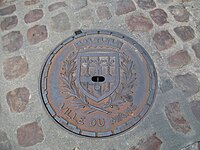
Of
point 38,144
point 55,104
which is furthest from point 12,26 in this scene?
point 38,144

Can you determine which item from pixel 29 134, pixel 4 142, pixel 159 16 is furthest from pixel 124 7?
pixel 4 142

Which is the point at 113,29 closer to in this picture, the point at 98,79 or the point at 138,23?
the point at 138,23

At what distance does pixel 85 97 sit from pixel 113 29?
0.80 metres

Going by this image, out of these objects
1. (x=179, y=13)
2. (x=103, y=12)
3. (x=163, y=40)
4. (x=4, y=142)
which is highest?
(x=103, y=12)

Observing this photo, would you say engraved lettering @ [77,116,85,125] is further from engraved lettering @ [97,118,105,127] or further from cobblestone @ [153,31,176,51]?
cobblestone @ [153,31,176,51]

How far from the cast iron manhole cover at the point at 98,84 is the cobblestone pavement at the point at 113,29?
78 millimetres

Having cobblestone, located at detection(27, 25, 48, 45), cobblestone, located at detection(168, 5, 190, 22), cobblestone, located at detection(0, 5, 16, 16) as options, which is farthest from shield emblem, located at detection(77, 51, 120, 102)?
cobblestone, located at detection(0, 5, 16, 16)

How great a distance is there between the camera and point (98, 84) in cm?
225

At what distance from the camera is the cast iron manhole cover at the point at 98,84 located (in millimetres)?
2129

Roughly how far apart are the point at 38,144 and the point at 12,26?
50.3 inches

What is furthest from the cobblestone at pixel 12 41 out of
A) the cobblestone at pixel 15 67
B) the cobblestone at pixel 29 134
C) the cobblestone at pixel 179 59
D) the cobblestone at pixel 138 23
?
the cobblestone at pixel 179 59

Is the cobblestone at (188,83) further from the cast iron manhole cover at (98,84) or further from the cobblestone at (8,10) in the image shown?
the cobblestone at (8,10)

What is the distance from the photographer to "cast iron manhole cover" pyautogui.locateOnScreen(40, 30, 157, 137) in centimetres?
213

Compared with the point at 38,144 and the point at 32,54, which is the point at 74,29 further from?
the point at 38,144
